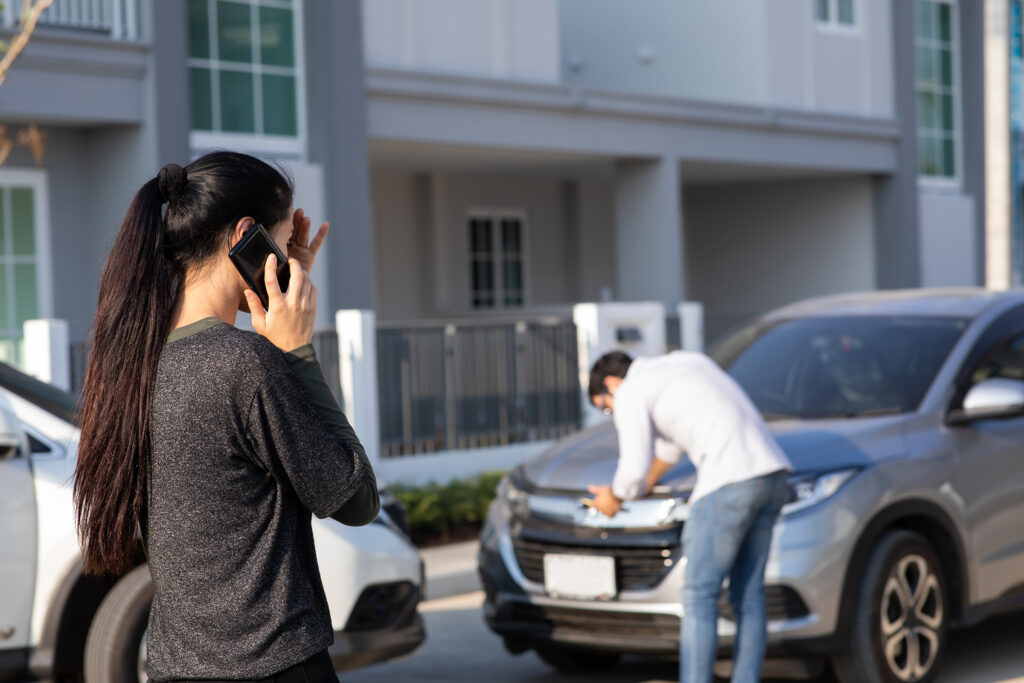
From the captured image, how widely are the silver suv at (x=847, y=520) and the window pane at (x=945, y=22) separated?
15.5m

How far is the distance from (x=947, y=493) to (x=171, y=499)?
427 cm

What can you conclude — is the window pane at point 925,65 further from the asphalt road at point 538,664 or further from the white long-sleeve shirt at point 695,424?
the white long-sleeve shirt at point 695,424

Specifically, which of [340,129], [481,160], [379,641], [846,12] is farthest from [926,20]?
[379,641]

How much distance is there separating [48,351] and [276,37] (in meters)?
4.99

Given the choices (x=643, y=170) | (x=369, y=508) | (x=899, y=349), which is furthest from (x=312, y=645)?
(x=643, y=170)

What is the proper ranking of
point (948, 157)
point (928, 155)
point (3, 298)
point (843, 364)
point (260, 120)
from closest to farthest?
point (843, 364) → point (3, 298) → point (260, 120) → point (928, 155) → point (948, 157)

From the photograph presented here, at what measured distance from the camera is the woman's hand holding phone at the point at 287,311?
236 cm

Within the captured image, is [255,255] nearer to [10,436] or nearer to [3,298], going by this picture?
[10,436]

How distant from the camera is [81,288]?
12570mm

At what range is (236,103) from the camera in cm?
1323

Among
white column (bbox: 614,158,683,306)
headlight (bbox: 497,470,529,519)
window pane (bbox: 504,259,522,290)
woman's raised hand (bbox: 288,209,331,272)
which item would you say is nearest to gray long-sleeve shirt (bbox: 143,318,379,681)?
woman's raised hand (bbox: 288,209,331,272)

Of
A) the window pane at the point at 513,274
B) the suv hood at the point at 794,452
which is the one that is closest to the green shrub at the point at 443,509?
the suv hood at the point at 794,452

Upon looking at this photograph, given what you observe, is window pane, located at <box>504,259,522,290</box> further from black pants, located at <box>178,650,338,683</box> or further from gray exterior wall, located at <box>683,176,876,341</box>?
black pants, located at <box>178,650,338,683</box>

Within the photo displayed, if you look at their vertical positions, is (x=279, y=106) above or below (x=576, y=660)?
above
